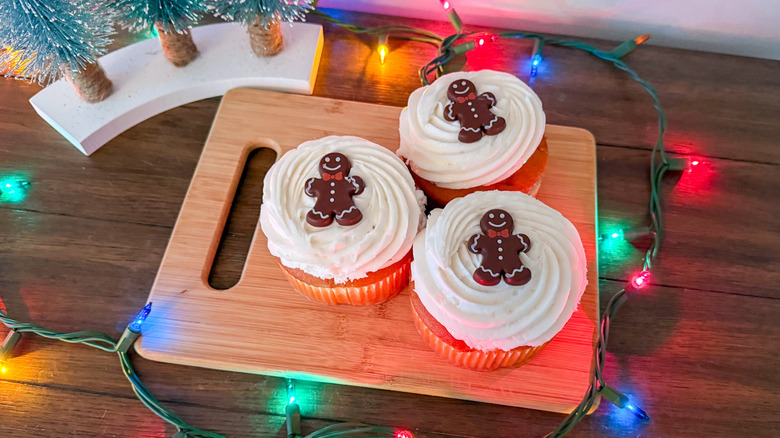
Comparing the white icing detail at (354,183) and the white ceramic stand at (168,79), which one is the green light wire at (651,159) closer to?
the white ceramic stand at (168,79)

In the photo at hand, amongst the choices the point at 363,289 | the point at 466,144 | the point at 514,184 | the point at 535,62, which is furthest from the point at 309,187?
the point at 535,62

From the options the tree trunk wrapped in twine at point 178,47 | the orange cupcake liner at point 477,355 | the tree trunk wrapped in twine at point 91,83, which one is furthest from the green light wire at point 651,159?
the tree trunk wrapped in twine at point 91,83

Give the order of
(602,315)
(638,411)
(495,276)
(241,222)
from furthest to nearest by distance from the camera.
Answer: (241,222) → (602,315) → (638,411) → (495,276)

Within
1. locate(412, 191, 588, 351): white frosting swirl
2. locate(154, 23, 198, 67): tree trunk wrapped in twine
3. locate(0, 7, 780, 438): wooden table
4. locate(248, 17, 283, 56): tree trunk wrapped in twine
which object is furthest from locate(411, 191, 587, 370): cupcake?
locate(154, 23, 198, 67): tree trunk wrapped in twine

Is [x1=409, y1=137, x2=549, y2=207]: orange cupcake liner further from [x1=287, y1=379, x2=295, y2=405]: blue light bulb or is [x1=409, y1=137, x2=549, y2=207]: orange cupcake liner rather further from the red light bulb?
[x1=287, y1=379, x2=295, y2=405]: blue light bulb

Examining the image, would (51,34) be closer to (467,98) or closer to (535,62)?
(467,98)

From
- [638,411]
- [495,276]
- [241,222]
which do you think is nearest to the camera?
[495,276]

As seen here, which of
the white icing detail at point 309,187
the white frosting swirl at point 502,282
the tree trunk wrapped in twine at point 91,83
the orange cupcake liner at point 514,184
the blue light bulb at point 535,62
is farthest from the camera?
the blue light bulb at point 535,62

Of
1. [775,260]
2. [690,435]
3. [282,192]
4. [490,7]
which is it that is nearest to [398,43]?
[490,7]
